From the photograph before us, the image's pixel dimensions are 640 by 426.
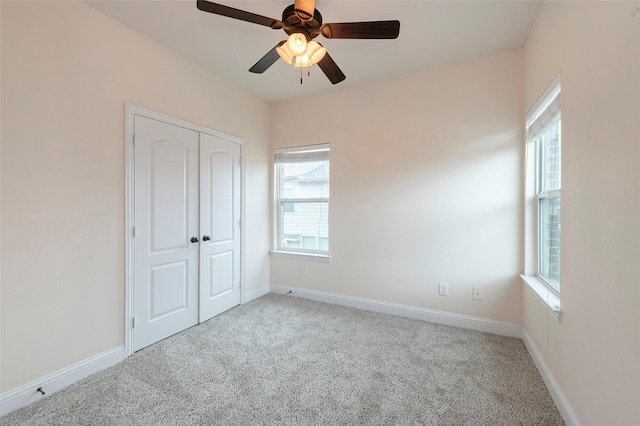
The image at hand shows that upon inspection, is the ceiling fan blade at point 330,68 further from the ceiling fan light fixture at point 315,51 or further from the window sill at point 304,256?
the window sill at point 304,256

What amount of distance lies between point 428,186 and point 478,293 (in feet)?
3.97

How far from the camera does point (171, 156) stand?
8.69ft

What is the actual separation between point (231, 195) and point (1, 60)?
2019mm

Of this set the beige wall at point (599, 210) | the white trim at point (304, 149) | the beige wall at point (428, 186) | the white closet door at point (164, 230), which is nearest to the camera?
the beige wall at point (599, 210)

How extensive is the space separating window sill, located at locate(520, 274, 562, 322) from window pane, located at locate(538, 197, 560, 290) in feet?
0.21

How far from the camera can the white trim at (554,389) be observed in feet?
5.02

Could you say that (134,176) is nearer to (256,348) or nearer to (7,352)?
(7,352)

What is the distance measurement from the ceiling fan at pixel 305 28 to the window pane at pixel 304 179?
74.1 inches

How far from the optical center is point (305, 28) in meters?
1.73

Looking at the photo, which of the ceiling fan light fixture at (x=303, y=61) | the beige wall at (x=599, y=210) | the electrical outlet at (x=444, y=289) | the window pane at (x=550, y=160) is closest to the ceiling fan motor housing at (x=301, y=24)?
the ceiling fan light fixture at (x=303, y=61)

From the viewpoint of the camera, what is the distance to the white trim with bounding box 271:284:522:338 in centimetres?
269

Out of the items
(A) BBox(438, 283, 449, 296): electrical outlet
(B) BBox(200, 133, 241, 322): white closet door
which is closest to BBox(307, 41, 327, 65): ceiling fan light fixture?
(B) BBox(200, 133, 241, 322): white closet door

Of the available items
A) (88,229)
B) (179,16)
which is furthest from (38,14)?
(88,229)

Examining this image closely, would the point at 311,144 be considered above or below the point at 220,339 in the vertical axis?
above
